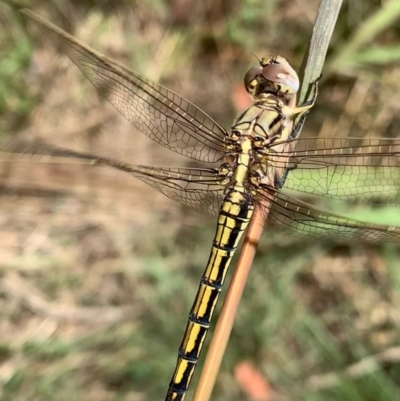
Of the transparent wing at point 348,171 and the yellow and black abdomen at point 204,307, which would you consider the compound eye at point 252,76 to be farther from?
the yellow and black abdomen at point 204,307

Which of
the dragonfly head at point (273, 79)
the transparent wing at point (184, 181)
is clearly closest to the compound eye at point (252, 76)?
the dragonfly head at point (273, 79)

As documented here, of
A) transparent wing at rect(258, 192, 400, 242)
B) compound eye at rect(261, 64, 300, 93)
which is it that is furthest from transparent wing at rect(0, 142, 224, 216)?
compound eye at rect(261, 64, 300, 93)

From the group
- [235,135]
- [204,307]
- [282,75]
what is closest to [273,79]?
[282,75]

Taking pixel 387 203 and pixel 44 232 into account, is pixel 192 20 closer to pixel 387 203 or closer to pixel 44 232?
pixel 44 232

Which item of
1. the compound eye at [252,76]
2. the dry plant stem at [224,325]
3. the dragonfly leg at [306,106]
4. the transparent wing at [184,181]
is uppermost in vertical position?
the compound eye at [252,76]

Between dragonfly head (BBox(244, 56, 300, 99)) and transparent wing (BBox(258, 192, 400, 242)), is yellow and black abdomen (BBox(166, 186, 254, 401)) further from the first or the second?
dragonfly head (BBox(244, 56, 300, 99))

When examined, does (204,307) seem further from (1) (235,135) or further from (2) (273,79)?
(2) (273,79)

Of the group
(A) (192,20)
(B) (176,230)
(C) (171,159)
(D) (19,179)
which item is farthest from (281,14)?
(D) (19,179)
